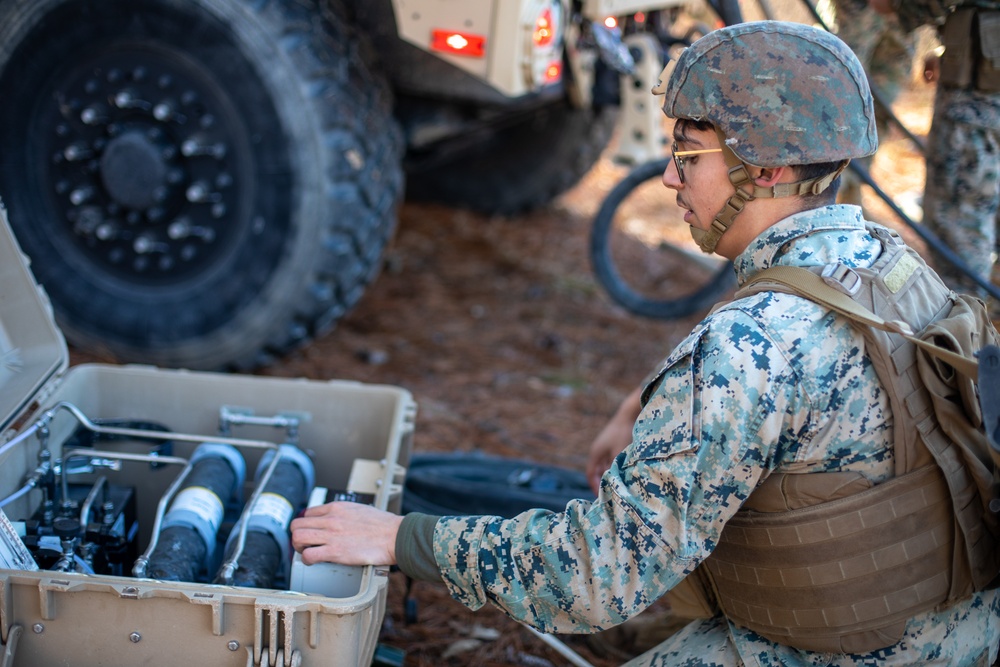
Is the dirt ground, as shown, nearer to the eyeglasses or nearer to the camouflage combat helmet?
the eyeglasses

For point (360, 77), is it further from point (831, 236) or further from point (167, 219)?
point (831, 236)

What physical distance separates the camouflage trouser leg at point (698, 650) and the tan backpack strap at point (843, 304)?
2.34ft

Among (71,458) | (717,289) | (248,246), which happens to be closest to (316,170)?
(248,246)

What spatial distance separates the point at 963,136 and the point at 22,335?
312 centimetres

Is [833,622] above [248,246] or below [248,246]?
below

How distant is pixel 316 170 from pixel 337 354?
1.05 meters

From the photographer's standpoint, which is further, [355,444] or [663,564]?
[355,444]

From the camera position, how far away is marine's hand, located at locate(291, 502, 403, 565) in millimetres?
2062

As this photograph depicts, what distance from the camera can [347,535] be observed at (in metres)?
2.09

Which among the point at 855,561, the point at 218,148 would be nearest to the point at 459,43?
the point at 218,148

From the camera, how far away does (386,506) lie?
2340 mm

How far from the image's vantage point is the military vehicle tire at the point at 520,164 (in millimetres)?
5898

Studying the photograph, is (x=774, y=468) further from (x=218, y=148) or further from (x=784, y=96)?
(x=218, y=148)

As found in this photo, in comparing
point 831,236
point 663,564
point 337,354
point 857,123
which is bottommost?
point 337,354
